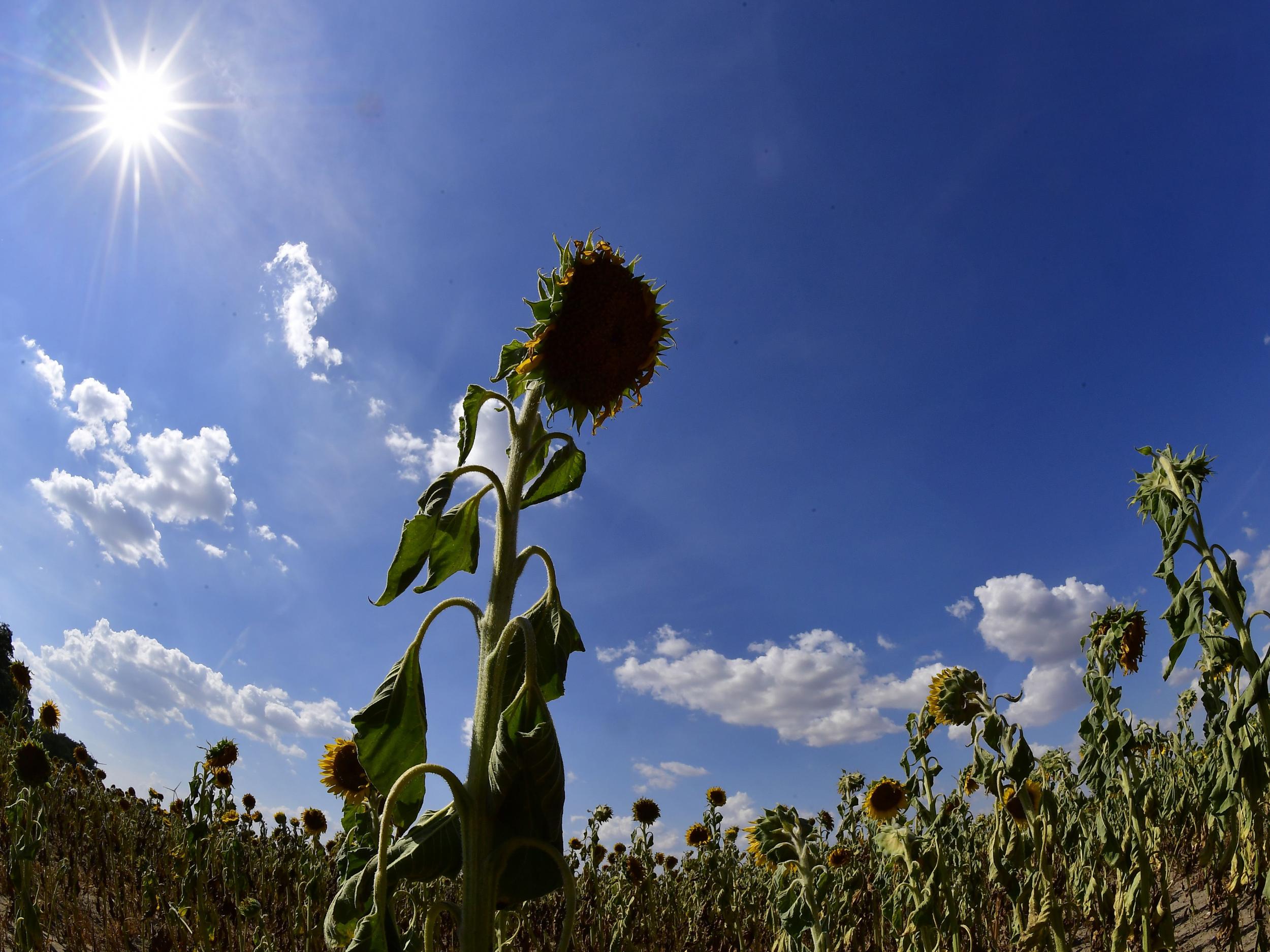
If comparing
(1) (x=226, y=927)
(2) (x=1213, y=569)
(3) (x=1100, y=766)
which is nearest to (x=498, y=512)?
(2) (x=1213, y=569)

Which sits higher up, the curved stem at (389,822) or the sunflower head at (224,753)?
the sunflower head at (224,753)

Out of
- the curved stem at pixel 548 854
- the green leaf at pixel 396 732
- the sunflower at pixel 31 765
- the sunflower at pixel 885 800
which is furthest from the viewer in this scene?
the sunflower at pixel 885 800

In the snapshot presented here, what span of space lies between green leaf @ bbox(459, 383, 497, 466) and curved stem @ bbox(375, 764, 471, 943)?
594 mm

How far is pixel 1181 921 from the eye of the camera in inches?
209

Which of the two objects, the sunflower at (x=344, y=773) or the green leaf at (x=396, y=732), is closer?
the green leaf at (x=396, y=732)

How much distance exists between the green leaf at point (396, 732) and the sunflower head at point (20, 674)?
9141 millimetres

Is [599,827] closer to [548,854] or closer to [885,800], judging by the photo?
[885,800]

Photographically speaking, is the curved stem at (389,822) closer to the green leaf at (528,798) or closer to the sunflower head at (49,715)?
the green leaf at (528,798)

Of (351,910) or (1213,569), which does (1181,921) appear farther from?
(351,910)

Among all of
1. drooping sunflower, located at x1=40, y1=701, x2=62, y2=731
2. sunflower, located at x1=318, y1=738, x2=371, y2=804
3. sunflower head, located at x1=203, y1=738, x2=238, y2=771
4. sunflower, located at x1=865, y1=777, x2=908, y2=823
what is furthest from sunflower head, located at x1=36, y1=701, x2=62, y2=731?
sunflower, located at x1=865, y1=777, x2=908, y2=823

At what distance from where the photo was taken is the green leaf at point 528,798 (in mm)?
988

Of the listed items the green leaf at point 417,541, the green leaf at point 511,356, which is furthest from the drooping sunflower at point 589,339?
the green leaf at point 417,541

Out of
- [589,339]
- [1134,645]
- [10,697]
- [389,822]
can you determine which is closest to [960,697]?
[1134,645]

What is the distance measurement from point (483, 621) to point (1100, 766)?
3.83 meters
